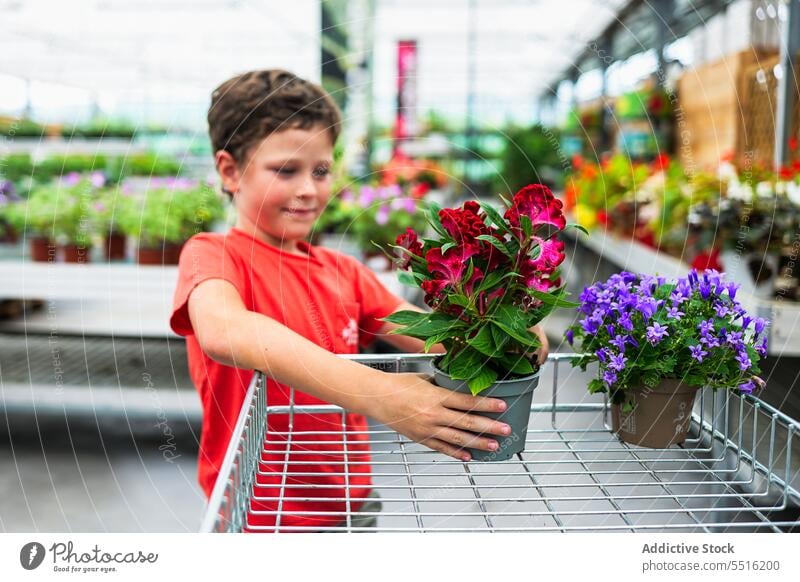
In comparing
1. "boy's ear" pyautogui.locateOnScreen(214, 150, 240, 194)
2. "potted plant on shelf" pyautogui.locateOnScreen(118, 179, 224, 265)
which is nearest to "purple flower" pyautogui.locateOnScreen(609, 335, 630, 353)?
"boy's ear" pyautogui.locateOnScreen(214, 150, 240, 194)

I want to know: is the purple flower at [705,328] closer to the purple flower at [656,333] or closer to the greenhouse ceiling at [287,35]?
the purple flower at [656,333]

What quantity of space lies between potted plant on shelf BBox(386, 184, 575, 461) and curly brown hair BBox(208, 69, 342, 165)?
346 millimetres

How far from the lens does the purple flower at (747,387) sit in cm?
70

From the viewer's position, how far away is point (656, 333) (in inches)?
27.2

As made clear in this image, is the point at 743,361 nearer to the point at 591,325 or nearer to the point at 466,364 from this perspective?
the point at 591,325

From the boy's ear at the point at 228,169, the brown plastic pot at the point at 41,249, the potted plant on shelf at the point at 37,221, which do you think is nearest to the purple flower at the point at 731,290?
the boy's ear at the point at 228,169

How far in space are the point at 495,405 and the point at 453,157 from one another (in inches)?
164

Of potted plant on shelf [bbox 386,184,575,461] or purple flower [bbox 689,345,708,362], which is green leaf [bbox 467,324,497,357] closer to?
potted plant on shelf [bbox 386,184,575,461]

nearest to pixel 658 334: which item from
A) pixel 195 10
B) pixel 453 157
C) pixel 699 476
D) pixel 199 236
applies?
pixel 699 476

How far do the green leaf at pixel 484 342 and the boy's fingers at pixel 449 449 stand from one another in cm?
9

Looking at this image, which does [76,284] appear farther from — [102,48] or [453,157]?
[453,157]

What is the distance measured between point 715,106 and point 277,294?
2754 mm

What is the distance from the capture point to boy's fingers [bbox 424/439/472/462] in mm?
688

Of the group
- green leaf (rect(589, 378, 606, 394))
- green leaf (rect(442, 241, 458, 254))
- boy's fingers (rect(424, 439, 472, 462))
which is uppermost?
green leaf (rect(442, 241, 458, 254))
